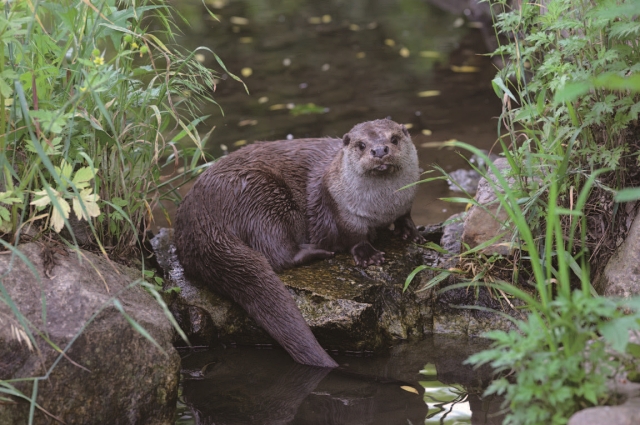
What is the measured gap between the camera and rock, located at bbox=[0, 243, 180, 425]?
6.97ft

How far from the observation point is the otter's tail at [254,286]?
2.65 meters

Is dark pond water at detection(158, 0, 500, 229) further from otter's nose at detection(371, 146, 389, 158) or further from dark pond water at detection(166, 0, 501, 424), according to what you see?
otter's nose at detection(371, 146, 389, 158)

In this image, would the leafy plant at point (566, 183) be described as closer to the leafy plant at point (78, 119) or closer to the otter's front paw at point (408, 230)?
the otter's front paw at point (408, 230)

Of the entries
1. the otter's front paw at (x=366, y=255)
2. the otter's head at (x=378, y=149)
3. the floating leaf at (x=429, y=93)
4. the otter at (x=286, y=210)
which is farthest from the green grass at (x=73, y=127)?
the floating leaf at (x=429, y=93)

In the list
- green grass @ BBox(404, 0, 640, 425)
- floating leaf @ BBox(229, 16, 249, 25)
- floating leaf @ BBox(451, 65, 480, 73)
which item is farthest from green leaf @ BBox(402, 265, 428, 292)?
floating leaf @ BBox(229, 16, 249, 25)

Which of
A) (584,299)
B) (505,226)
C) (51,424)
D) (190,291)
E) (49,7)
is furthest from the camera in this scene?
(190,291)

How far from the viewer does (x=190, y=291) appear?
2.97m

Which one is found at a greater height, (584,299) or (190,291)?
(584,299)

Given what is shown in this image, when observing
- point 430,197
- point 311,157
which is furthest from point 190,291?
point 430,197

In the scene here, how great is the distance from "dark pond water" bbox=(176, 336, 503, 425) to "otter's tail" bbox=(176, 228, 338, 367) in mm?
84

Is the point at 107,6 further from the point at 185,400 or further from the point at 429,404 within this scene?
the point at 429,404

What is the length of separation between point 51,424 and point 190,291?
898 mm

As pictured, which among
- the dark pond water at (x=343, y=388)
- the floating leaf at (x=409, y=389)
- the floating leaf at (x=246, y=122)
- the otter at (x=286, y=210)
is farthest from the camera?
the floating leaf at (x=246, y=122)

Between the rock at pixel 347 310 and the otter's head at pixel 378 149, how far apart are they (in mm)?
363
